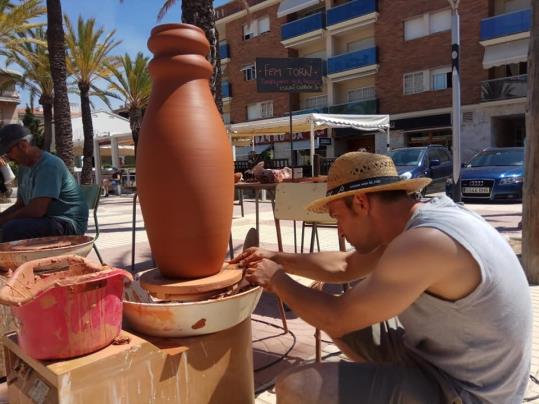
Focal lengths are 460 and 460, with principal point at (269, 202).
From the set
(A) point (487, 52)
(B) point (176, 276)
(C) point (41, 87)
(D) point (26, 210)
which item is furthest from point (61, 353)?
(C) point (41, 87)

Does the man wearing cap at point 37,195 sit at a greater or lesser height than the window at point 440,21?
Result: lesser

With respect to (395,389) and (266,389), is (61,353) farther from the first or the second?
(266,389)

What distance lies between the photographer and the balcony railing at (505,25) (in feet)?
55.5

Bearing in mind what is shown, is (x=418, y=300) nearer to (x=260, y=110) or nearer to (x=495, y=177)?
(x=495, y=177)

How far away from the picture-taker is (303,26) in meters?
24.1

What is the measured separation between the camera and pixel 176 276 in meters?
1.80

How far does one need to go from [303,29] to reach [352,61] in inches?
139

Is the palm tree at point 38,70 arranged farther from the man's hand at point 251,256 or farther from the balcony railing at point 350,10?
the man's hand at point 251,256

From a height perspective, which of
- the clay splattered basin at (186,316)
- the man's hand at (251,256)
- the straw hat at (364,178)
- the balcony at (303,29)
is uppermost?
the balcony at (303,29)

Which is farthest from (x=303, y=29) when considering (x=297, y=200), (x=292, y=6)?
(x=297, y=200)

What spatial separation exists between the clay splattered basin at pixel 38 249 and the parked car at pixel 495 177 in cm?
892

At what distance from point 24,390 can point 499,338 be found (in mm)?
1510

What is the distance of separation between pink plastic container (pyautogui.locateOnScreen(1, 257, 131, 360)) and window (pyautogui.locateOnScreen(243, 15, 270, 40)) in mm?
27139

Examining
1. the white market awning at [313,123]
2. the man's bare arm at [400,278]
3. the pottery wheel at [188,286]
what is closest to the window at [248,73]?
the white market awning at [313,123]
